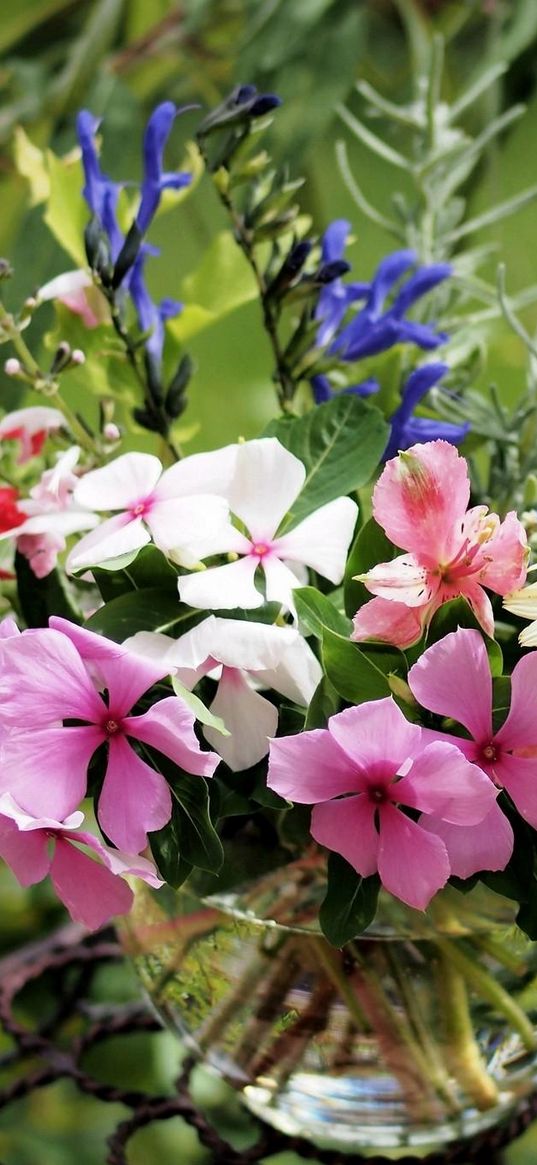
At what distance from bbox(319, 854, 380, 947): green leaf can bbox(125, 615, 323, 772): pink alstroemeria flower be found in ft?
0.11

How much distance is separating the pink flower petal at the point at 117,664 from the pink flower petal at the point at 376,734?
40 mm

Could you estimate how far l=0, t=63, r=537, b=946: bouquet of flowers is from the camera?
25cm

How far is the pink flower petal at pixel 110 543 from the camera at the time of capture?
0.26 meters

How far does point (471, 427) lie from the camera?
1.16 feet

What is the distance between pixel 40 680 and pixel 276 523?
0.22 ft

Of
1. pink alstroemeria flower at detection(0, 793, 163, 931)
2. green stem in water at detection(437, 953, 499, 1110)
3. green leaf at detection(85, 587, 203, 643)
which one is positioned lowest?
green stem in water at detection(437, 953, 499, 1110)

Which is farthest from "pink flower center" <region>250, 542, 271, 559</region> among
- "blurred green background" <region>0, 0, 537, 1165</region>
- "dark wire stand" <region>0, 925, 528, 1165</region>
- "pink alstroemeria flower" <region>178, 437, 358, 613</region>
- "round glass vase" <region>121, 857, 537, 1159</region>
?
"blurred green background" <region>0, 0, 537, 1165</region>

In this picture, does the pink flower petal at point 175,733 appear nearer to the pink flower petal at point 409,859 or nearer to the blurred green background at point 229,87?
the pink flower petal at point 409,859

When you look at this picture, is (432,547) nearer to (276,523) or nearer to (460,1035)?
(276,523)

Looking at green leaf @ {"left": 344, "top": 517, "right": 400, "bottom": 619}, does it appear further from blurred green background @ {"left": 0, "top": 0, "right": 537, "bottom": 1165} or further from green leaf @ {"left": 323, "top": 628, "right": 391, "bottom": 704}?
blurred green background @ {"left": 0, "top": 0, "right": 537, "bottom": 1165}

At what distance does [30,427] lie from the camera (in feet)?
1.19

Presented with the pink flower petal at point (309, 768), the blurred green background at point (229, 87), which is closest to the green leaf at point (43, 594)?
the pink flower petal at point (309, 768)

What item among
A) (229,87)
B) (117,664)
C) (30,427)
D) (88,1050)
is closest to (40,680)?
(117,664)

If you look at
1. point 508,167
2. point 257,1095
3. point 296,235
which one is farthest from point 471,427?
point 508,167
